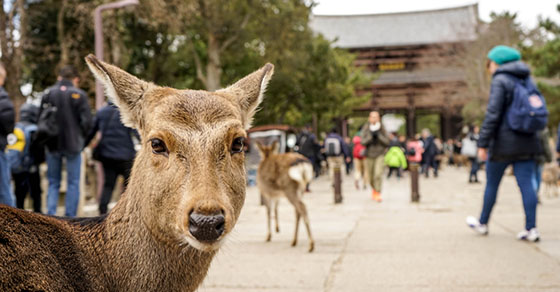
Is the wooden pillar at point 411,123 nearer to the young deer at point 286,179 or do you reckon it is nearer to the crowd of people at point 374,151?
the crowd of people at point 374,151

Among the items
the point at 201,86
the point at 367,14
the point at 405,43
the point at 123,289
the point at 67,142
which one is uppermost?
the point at 367,14

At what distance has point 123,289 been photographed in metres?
2.44

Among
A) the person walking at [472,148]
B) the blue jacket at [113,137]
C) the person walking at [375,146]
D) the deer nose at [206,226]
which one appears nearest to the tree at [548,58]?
the person walking at [472,148]

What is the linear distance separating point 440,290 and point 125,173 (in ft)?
16.3

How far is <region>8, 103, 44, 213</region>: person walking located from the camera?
753 cm

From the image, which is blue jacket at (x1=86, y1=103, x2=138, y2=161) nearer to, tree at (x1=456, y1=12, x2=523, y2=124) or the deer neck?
the deer neck

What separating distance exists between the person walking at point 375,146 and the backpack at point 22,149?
7.10m

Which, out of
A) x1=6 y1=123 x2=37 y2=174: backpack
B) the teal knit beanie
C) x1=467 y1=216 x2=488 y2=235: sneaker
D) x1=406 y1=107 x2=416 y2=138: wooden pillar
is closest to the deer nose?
the teal knit beanie

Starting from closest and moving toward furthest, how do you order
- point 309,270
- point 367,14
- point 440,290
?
point 440,290 < point 309,270 < point 367,14

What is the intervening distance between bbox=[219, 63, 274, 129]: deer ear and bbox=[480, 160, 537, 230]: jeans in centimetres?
431

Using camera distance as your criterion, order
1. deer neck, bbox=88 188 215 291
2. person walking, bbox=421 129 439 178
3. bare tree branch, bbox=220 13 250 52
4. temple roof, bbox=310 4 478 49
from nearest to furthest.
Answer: deer neck, bbox=88 188 215 291
bare tree branch, bbox=220 13 250 52
person walking, bbox=421 129 439 178
temple roof, bbox=310 4 478 49

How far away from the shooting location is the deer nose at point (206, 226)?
2.13m

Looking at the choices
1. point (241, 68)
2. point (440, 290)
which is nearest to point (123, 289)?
point (440, 290)

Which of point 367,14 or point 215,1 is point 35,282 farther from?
point 367,14
